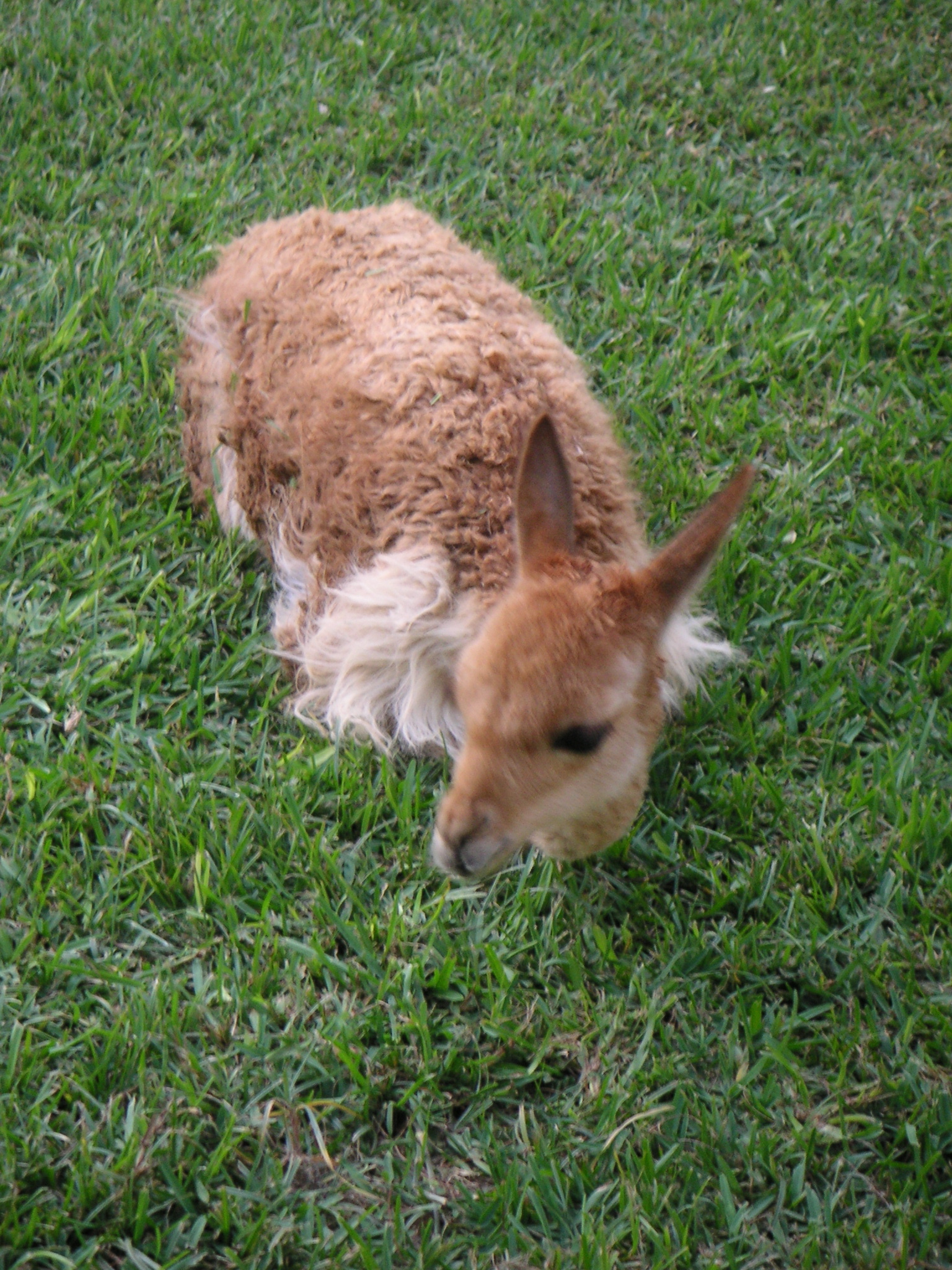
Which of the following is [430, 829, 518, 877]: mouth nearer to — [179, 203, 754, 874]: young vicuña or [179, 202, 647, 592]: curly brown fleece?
[179, 203, 754, 874]: young vicuña

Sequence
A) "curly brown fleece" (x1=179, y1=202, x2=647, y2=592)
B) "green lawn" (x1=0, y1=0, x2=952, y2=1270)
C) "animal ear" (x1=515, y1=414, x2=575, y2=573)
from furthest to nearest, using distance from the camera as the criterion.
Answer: "curly brown fleece" (x1=179, y1=202, x2=647, y2=592) < "animal ear" (x1=515, y1=414, x2=575, y2=573) < "green lawn" (x1=0, y1=0, x2=952, y2=1270)

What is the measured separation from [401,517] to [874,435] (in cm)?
210

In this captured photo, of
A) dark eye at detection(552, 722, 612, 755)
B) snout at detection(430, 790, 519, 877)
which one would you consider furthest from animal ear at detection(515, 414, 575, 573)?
snout at detection(430, 790, 519, 877)

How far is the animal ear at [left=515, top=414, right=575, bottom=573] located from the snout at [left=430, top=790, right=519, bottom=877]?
1.98 feet

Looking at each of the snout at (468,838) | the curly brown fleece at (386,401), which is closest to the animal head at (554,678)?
the snout at (468,838)

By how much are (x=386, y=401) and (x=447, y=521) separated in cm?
44

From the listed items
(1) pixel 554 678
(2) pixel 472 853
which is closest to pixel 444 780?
(2) pixel 472 853

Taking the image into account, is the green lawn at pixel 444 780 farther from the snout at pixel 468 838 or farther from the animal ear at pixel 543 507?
the animal ear at pixel 543 507

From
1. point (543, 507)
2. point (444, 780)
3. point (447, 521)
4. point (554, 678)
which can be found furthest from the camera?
point (444, 780)

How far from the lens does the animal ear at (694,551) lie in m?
2.48

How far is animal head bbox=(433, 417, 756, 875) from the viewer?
249 centimetres

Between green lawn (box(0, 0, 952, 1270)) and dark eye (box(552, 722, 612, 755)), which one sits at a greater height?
dark eye (box(552, 722, 612, 755))

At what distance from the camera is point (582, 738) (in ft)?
8.34

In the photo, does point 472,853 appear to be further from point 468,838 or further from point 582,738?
point 582,738
